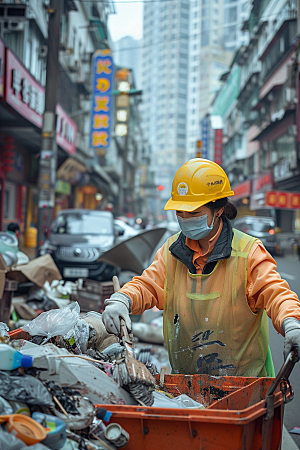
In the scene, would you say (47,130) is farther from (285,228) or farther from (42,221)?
(285,228)

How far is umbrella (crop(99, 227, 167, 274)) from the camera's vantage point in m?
6.57

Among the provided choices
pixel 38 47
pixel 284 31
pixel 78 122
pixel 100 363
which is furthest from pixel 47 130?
pixel 284 31

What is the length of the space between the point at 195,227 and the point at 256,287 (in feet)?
A: 1.58

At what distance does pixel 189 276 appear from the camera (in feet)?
8.36

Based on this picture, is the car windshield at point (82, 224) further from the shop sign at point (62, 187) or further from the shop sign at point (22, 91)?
the shop sign at point (62, 187)

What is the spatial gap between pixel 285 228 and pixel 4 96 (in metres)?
28.5

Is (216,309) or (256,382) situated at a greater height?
(216,309)

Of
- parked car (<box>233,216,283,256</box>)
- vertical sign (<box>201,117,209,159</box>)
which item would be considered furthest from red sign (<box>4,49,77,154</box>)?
vertical sign (<box>201,117,209,159</box>)

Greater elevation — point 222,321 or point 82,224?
point 82,224

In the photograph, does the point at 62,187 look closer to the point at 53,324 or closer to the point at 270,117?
the point at 270,117

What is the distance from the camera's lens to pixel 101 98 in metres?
21.5

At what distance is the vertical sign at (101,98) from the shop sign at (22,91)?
7.22 m

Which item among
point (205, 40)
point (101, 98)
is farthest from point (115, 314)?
point (205, 40)

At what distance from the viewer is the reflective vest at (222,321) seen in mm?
2443
